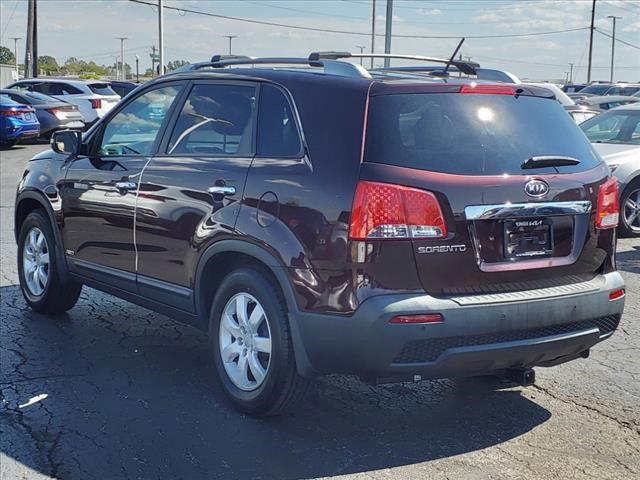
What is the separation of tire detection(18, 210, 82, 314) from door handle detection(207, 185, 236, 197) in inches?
83.0

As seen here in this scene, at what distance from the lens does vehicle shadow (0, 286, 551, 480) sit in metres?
4.01

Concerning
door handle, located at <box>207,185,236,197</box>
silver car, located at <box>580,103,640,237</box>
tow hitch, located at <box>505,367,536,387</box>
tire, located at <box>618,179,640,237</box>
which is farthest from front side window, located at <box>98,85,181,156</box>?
tire, located at <box>618,179,640,237</box>

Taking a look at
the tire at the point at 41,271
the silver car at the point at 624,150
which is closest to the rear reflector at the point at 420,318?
the tire at the point at 41,271

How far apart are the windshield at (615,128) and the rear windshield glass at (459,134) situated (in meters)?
7.16

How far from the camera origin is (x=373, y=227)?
389 centimetres

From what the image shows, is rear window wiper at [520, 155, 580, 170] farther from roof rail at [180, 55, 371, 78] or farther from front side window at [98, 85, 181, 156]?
front side window at [98, 85, 181, 156]

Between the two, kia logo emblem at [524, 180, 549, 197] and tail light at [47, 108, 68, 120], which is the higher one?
tail light at [47, 108, 68, 120]

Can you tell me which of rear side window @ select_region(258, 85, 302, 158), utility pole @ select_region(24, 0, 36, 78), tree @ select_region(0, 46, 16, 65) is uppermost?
tree @ select_region(0, 46, 16, 65)

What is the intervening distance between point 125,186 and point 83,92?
20.1m

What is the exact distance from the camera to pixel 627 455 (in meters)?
4.15

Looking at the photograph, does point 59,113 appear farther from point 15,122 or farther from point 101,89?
point 101,89

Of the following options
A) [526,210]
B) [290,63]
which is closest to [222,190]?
[290,63]

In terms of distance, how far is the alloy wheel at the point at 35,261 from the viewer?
6.49 meters

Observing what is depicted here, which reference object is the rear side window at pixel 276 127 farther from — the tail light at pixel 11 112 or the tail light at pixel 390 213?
the tail light at pixel 11 112
